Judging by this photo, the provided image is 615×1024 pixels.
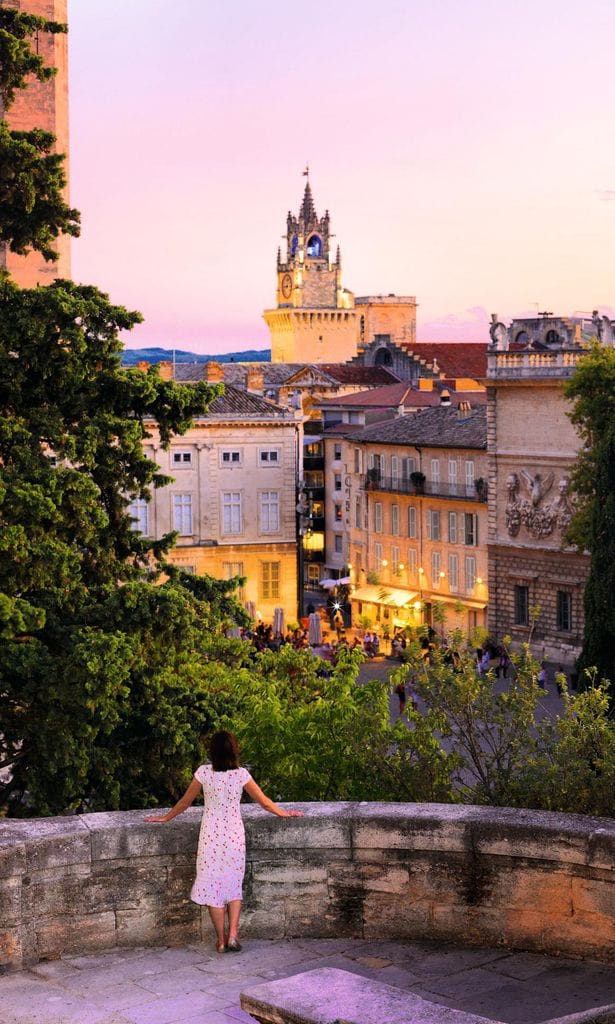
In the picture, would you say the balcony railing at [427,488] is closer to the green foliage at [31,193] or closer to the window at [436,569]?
the window at [436,569]

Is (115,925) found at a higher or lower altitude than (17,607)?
lower

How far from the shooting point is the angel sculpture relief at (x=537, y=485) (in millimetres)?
64312

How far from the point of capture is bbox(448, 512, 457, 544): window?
70.4m

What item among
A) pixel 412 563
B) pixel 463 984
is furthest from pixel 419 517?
pixel 463 984

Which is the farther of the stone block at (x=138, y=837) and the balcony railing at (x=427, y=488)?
the balcony railing at (x=427, y=488)

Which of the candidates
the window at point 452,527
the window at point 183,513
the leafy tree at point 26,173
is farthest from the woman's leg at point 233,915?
the window at point 183,513

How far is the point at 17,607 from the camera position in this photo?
15992mm

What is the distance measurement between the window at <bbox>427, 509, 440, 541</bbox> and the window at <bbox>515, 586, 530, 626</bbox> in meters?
7.01

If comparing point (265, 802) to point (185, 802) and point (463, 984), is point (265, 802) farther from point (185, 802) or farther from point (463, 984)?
point (463, 984)

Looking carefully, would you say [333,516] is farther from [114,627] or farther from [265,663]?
[114,627]

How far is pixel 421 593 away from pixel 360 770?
193ft

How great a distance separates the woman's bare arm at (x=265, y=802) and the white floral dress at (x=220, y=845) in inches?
2.3

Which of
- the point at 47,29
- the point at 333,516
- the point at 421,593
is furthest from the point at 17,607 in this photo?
the point at 333,516

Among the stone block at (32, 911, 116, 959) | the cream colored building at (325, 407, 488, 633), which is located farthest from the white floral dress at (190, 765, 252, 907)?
the cream colored building at (325, 407, 488, 633)
